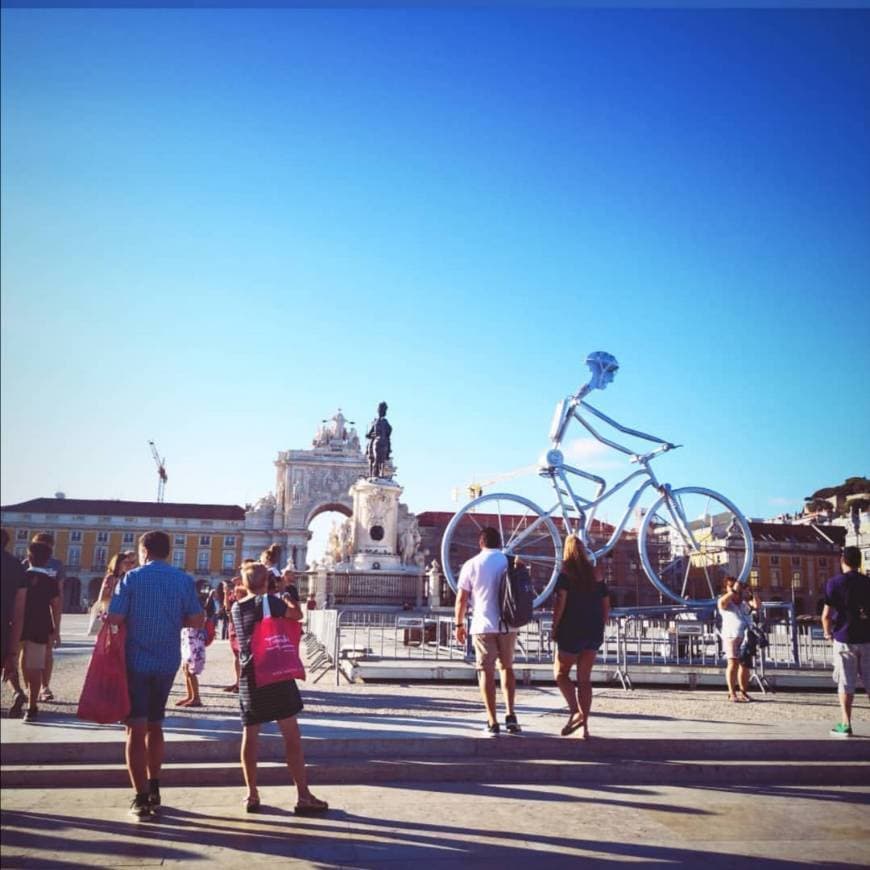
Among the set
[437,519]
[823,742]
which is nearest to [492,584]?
[823,742]

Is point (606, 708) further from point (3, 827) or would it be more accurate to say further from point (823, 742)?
point (3, 827)

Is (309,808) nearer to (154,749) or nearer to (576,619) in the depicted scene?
(154,749)

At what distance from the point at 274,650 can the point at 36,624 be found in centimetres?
339

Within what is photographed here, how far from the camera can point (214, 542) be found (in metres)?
74.8

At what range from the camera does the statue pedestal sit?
32.0m

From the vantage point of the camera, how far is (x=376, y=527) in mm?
32656

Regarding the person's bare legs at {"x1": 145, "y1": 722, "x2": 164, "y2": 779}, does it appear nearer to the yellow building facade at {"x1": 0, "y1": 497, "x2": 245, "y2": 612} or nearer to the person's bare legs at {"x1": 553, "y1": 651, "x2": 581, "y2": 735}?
the person's bare legs at {"x1": 553, "y1": 651, "x2": 581, "y2": 735}

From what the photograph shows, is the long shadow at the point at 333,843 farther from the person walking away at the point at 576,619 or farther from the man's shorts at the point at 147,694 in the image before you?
the person walking away at the point at 576,619

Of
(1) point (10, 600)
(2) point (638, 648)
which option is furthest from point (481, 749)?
(2) point (638, 648)

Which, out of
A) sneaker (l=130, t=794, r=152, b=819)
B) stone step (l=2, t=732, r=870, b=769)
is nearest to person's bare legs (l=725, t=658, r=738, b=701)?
stone step (l=2, t=732, r=870, b=769)

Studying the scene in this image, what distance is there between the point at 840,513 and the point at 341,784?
2487cm

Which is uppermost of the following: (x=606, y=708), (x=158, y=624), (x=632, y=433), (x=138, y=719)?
(x=632, y=433)

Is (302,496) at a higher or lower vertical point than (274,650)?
higher

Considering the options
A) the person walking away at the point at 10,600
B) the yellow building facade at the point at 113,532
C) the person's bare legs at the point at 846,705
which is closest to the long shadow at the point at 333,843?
the person walking away at the point at 10,600
